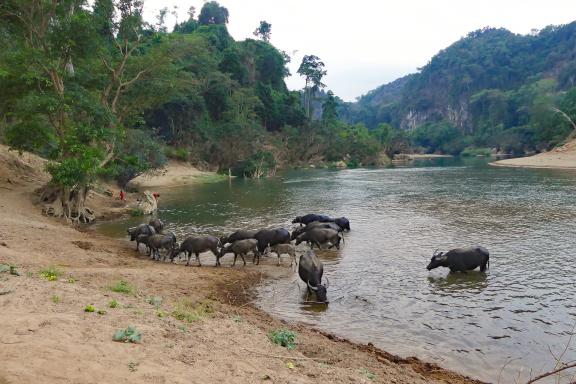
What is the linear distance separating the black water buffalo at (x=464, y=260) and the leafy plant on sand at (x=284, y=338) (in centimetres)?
740

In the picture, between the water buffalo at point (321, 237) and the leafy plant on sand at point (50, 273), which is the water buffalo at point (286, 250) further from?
the leafy plant on sand at point (50, 273)

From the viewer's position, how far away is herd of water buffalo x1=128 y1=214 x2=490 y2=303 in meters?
12.6

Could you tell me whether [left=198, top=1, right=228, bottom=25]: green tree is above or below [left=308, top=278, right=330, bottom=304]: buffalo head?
above

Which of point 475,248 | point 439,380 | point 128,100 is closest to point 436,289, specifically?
point 475,248

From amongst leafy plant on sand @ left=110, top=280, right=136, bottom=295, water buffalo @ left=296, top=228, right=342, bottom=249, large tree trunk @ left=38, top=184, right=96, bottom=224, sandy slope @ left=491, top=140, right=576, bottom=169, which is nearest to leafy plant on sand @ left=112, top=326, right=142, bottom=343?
leafy plant on sand @ left=110, top=280, right=136, bottom=295

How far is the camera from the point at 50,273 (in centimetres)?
930

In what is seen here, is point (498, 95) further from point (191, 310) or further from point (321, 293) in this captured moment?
point (191, 310)

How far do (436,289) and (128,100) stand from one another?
2100cm

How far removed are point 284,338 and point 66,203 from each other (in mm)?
17979

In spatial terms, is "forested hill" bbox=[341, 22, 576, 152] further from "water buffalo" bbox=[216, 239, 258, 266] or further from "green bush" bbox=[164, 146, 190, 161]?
"water buffalo" bbox=[216, 239, 258, 266]

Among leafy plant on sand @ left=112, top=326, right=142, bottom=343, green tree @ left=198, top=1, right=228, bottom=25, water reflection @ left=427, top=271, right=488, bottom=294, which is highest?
green tree @ left=198, top=1, right=228, bottom=25

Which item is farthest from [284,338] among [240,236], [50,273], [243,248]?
[240,236]

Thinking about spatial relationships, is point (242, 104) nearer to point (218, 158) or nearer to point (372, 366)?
point (218, 158)

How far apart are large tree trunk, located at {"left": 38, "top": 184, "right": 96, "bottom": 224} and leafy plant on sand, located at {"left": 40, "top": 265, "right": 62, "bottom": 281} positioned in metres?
13.1
